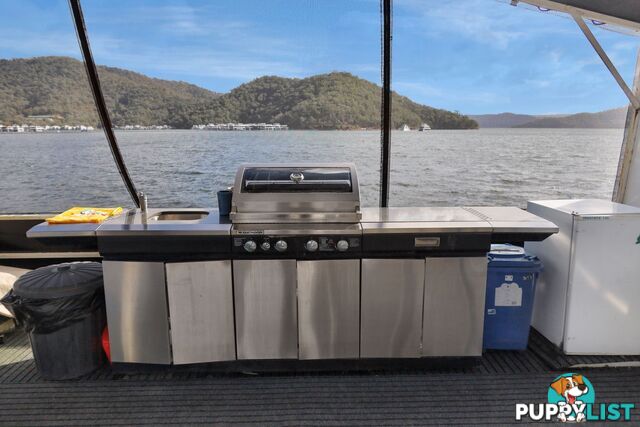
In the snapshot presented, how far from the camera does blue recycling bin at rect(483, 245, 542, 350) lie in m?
2.31

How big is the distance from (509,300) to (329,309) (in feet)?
3.62

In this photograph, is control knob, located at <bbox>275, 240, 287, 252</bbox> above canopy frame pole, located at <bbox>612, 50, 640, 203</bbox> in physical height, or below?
below

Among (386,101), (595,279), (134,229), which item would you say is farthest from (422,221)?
(134,229)

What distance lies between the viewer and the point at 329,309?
210 centimetres

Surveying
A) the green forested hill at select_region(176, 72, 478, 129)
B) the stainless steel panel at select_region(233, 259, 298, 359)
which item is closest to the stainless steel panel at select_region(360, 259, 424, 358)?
the stainless steel panel at select_region(233, 259, 298, 359)

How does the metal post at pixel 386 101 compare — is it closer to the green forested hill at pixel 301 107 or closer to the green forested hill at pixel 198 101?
the green forested hill at pixel 198 101

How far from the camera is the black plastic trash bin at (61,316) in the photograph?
2.08 meters

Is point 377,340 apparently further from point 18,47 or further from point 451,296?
point 18,47

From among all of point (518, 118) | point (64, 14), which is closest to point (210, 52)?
point (64, 14)

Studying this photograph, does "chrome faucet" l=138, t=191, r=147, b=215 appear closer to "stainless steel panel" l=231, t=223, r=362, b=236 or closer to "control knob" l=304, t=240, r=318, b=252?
"stainless steel panel" l=231, t=223, r=362, b=236

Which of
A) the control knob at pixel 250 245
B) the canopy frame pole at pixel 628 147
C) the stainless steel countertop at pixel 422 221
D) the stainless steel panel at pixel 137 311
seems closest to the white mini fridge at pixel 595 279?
the stainless steel countertop at pixel 422 221

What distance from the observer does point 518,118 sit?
13.1 ft

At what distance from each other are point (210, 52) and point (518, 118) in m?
3.10

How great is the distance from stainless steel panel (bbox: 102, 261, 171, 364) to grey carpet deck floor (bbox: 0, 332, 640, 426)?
168 millimetres
